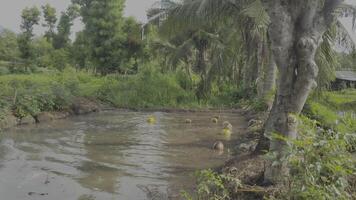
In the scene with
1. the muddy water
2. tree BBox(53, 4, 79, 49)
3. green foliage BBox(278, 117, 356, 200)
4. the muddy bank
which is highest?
tree BBox(53, 4, 79, 49)

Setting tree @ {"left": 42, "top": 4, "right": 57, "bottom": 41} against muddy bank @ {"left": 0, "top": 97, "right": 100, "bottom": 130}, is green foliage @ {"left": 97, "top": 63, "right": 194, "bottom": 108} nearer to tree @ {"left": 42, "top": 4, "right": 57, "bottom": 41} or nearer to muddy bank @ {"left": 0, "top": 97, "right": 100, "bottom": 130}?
muddy bank @ {"left": 0, "top": 97, "right": 100, "bottom": 130}

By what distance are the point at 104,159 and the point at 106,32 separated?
24.4m

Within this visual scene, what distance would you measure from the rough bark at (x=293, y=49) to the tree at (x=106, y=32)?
28.1 metres

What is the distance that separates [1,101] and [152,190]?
9.60m

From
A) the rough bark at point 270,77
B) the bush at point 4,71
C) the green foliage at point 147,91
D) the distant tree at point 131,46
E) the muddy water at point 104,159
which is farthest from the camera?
the distant tree at point 131,46

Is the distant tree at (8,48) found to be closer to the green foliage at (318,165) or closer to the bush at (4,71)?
the bush at (4,71)

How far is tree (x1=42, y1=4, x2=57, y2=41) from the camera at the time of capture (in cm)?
4375

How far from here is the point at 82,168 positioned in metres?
9.12

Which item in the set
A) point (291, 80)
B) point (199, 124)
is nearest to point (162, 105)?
point (199, 124)

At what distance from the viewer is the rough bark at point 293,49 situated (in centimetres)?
579

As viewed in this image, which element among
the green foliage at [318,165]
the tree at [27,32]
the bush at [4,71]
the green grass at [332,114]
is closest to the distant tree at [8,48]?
the tree at [27,32]

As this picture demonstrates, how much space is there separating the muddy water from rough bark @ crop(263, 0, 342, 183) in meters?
2.25

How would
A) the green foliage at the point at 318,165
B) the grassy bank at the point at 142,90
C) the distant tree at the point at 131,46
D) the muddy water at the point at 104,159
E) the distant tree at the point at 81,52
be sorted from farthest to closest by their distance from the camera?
1. the distant tree at the point at 81,52
2. the distant tree at the point at 131,46
3. the grassy bank at the point at 142,90
4. the muddy water at the point at 104,159
5. the green foliage at the point at 318,165

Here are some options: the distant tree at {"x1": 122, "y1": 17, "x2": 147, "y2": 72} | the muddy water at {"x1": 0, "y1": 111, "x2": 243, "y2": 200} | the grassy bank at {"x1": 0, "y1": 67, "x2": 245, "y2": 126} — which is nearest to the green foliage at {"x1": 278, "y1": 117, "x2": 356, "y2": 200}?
the muddy water at {"x1": 0, "y1": 111, "x2": 243, "y2": 200}
